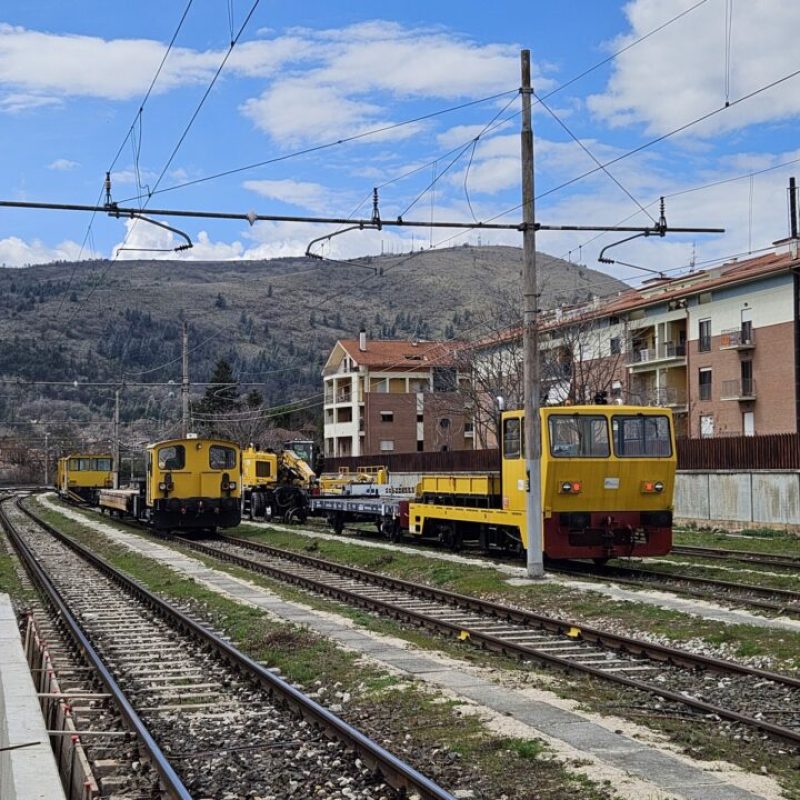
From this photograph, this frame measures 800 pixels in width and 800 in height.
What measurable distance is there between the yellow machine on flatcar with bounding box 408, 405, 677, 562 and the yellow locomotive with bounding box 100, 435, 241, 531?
1545cm

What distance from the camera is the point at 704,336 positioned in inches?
2486

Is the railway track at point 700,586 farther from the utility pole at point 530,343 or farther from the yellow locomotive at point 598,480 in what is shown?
the utility pole at point 530,343

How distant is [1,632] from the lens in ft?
38.5

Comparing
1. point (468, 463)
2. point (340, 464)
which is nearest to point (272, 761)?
point (468, 463)

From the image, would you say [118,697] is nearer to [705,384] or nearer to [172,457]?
[172,457]

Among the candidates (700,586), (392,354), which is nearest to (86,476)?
(392,354)

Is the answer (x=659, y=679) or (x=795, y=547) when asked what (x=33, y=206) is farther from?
(x=795, y=547)

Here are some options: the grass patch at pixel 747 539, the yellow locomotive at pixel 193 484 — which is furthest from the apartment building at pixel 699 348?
the yellow locomotive at pixel 193 484

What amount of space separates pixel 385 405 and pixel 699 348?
32.3 meters

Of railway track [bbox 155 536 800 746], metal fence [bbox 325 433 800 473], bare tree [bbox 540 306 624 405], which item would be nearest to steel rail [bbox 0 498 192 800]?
railway track [bbox 155 536 800 746]

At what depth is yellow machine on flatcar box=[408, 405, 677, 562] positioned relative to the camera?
1986 centimetres

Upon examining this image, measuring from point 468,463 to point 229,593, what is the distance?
31.2 metres

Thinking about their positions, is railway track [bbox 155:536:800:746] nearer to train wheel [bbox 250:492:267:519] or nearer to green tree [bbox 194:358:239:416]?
train wheel [bbox 250:492:267:519]

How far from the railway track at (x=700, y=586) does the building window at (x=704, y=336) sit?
141 feet
